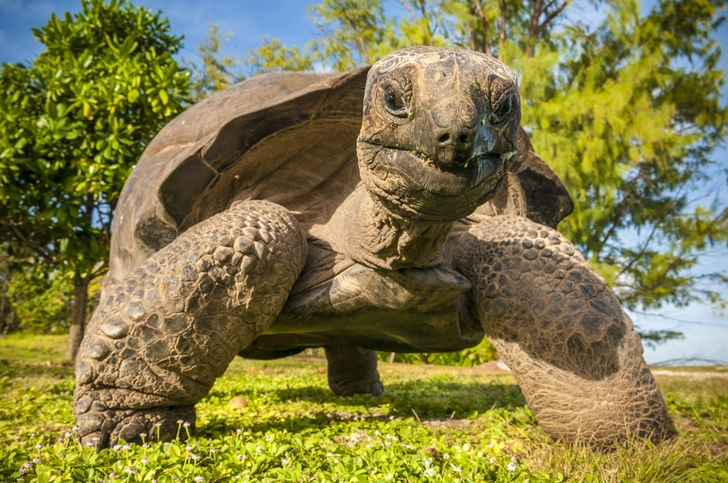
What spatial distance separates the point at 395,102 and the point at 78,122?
18.1 feet

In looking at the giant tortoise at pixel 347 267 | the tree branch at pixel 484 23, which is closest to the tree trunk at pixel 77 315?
the giant tortoise at pixel 347 267

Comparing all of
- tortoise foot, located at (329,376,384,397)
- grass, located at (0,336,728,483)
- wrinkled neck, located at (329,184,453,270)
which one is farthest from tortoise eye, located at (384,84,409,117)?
tortoise foot, located at (329,376,384,397)

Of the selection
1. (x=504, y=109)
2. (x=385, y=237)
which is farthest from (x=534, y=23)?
(x=504, y=109)

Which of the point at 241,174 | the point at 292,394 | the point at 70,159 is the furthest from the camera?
the point at 70,159

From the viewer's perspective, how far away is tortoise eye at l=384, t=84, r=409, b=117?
159cm

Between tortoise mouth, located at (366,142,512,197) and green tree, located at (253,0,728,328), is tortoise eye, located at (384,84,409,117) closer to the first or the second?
tortoise mouth, located at (366,142,512,197)

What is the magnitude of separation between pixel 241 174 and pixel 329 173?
452mm

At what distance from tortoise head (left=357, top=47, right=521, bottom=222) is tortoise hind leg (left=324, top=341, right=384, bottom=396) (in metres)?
2.56

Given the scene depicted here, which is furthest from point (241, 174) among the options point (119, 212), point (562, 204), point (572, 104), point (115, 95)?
point (572, 104)

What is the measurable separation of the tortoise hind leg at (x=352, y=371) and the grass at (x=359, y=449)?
0.49m

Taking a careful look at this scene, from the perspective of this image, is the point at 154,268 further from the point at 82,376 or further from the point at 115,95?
the point at 115,95

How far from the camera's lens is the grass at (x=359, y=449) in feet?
6.05

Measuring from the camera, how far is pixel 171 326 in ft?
7.18

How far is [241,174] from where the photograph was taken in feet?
9.50
